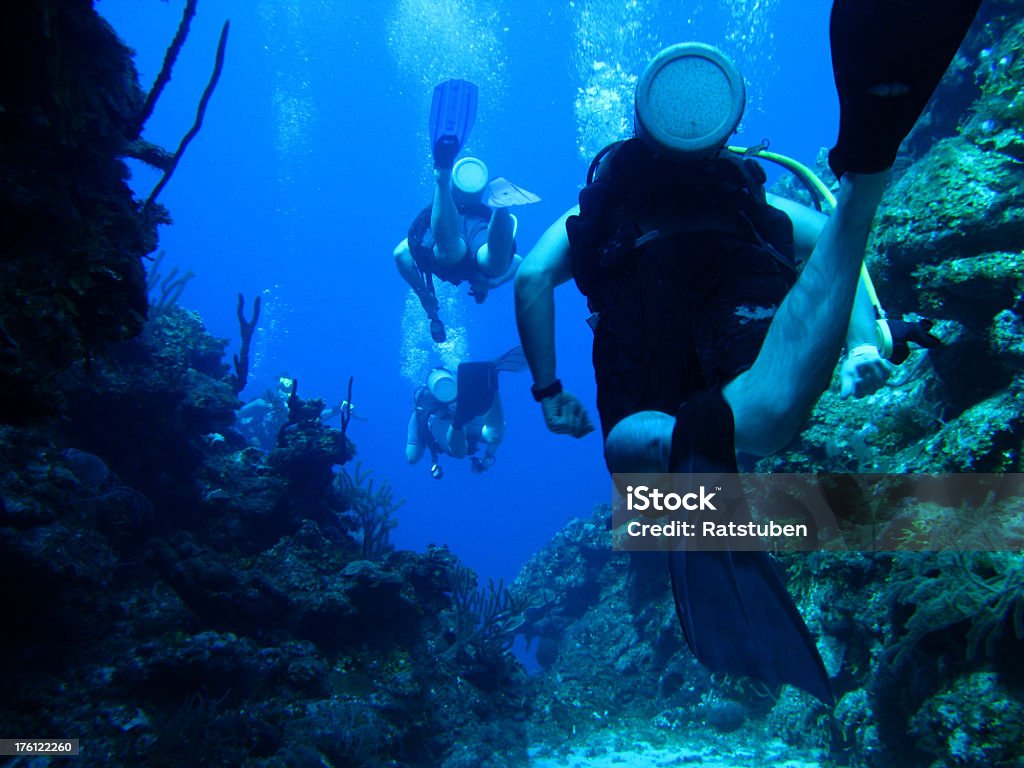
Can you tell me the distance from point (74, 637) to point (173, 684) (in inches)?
34.3

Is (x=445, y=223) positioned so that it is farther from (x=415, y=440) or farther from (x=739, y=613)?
(x=739, y=613)

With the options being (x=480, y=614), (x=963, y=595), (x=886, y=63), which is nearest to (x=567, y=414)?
(x=886, y=63)

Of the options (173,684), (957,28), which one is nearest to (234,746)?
(173,684)

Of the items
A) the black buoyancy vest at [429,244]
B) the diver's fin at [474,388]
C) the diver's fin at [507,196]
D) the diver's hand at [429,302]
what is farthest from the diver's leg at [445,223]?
the diver's fin at [474,388]

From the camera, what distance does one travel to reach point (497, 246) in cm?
859

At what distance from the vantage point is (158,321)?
8344 millimetres

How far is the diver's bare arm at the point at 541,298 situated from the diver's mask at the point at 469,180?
6908 millimetres

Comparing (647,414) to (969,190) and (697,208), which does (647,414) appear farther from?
(969,190)

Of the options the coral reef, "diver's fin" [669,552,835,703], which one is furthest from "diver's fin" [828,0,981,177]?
the coral reef

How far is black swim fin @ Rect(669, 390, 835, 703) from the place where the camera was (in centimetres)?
168

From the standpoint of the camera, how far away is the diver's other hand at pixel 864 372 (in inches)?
65.0

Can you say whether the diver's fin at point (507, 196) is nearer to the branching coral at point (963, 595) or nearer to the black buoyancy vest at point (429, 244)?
the black buoyancy vest at point (429, 244)

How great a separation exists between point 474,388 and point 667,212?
359 inches

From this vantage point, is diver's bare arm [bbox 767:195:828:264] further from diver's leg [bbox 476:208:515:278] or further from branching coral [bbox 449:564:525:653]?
diver's leg [bbox 476:208:515:278]
